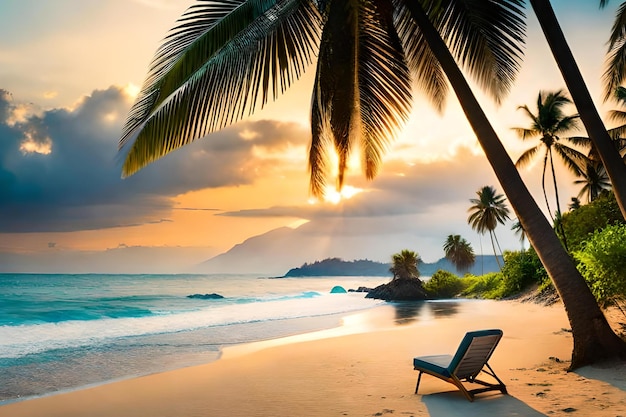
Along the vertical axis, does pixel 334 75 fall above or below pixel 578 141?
below

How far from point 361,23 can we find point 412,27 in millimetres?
1516

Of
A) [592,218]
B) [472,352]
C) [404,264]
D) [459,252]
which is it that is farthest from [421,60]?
[459,252]

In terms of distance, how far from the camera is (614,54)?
41.1 feet

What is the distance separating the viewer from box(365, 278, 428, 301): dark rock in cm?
3766

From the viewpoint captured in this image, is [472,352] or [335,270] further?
[335,270]

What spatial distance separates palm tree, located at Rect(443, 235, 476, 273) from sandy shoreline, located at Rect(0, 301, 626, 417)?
50.8 m

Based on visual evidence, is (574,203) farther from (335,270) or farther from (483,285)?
(335,270)

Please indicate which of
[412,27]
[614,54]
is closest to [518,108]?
[614,54]

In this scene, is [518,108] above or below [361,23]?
above

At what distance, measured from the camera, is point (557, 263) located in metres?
7.14

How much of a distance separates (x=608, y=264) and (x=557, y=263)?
282cm

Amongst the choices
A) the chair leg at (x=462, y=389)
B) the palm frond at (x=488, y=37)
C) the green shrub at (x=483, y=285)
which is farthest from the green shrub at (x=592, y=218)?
the chair leg at (x=462, y=389)

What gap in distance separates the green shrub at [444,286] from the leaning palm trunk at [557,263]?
33686 millimetres

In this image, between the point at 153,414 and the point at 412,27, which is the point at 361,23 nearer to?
the point at 412,27
